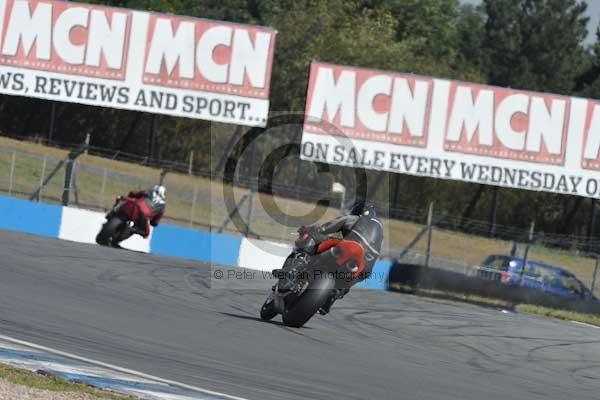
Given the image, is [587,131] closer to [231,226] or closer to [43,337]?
[231,226]

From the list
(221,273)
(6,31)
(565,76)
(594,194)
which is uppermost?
(565,76)

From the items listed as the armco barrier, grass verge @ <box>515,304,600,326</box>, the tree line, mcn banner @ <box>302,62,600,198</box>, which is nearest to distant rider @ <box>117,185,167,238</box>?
the armco barrier

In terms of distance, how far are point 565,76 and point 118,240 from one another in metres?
57.2

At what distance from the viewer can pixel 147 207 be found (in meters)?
21.8

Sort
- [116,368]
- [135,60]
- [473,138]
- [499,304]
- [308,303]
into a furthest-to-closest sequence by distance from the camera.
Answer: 1. [135,60]
2. [473,138]
3. [499,304]
4. [308,303]
5. [116,368]

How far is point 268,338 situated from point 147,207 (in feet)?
36.1

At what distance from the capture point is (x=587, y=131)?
3116 centimetres

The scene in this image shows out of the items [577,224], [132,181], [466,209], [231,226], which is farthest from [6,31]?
[577,224]

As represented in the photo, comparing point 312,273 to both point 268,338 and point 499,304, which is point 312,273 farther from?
point 499,304

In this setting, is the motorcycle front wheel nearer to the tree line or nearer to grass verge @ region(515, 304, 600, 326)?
grass verge @ region(515, 304, 600, 326)

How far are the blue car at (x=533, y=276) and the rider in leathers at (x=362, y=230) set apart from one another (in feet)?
44.6

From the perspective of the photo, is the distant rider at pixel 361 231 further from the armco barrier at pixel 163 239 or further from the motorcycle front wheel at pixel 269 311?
the armco barrier at pixel 163 239

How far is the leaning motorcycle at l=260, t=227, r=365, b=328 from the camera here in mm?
11523

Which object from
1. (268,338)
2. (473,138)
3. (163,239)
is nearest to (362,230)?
(268,338)
